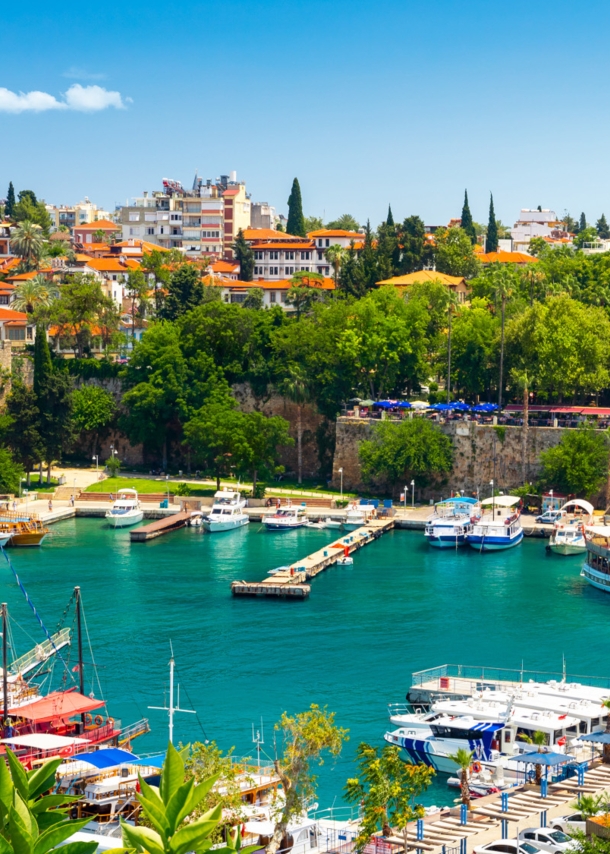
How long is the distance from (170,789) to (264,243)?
109828 millimetres

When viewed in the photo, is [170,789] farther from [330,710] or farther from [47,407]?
[47,407]

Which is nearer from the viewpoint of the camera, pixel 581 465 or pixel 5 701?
pixel 5 701

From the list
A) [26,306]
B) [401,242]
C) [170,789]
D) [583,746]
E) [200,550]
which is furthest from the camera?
[401,242]

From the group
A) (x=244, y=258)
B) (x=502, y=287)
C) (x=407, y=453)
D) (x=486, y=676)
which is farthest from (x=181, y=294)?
(x=486, y=676)

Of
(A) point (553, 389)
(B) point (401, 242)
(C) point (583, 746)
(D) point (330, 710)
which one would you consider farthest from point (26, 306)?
(C) point (583, 746)

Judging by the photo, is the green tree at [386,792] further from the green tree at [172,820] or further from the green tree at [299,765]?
the green tree at [172,820]

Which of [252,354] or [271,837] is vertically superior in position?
A: [252,354]

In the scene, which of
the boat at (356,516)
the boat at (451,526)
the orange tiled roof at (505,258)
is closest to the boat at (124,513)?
the boat at (356,516)

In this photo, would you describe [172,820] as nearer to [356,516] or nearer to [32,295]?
[356,516]

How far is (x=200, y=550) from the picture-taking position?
6775cm

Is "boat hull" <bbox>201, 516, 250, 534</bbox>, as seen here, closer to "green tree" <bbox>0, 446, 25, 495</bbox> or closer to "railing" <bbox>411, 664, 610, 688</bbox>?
"green tree" <bbox>0, 446, 25, 495</bbox>

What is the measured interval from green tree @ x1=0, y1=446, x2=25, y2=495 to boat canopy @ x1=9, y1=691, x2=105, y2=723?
38322mm

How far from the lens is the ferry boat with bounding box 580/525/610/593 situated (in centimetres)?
5912

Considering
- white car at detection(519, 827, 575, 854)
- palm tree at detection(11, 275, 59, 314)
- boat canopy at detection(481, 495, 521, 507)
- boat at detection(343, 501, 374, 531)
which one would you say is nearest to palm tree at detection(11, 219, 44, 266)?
palm tree at detection(11, 275, 59, 314)
